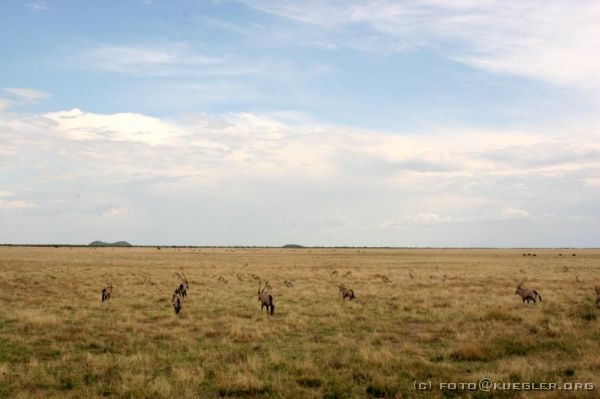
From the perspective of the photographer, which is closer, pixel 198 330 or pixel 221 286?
pixel 198 330

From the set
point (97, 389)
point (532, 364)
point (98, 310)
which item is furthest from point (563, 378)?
point (98, 310)

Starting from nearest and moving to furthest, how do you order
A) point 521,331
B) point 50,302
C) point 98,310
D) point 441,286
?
point 521,331 → point 98,310 → point 50,302 → point 441,286

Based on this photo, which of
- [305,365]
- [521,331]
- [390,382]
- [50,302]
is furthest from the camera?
[50,302]

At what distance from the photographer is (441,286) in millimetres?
31125

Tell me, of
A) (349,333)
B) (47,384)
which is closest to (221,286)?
(349,333)

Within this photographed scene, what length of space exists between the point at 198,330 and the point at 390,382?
327 inches

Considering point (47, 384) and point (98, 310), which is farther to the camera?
point (98, 310)

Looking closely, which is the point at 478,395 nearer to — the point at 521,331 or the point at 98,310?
the point at 521,331

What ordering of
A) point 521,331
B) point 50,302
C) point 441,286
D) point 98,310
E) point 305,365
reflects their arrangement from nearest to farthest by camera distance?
point 305,365
point 521,331
point 98,310
point 50,302
point 441,286

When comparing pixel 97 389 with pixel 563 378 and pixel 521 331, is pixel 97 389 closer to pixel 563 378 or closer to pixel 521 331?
pixel 563 378

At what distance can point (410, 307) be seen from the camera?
21.7 metres

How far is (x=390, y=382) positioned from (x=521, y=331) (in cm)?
787

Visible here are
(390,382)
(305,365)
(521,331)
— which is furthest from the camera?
(521,331)

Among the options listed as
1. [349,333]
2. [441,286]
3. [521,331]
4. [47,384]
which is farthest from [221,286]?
[47,384]
